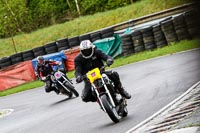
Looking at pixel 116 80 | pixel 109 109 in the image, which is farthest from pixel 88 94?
pixel 109 109

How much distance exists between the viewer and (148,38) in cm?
2828

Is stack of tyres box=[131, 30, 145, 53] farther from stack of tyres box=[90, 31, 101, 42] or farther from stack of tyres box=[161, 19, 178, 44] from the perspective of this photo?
stack of tyres box=[90, 31, 101, 42]

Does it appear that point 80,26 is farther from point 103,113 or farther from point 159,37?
point 103,113

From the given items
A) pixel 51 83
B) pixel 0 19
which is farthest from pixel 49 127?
pixel 0 19

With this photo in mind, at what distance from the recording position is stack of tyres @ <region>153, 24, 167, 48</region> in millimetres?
27547

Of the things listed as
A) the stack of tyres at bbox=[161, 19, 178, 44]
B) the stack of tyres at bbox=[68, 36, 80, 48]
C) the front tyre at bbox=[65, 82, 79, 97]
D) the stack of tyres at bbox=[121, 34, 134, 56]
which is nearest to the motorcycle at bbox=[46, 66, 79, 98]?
the front tyre at bbox=[65, 82, 79, 97]

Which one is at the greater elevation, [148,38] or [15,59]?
[148,38]

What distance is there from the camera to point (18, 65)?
106ft

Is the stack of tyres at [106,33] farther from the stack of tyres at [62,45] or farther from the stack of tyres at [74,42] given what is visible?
the stack of tyres at [62,45]

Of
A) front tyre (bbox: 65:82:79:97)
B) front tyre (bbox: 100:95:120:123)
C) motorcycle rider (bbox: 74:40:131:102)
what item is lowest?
front tyre (bbox: 65:82:79:97)

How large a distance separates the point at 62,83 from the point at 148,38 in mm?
10280

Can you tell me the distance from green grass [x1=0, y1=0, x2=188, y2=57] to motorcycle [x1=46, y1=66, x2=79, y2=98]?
2239 centimetres

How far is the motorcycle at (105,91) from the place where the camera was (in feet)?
34.7

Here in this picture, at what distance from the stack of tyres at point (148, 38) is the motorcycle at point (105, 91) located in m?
17.2
